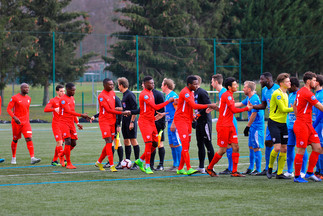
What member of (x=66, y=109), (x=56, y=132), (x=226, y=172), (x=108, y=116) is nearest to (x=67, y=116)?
(x=66, y=109)

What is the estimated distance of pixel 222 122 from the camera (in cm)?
1122

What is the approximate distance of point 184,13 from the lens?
46.8 metres

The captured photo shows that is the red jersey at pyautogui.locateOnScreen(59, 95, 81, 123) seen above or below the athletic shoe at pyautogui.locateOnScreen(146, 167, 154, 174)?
above

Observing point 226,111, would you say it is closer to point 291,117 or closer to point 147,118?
point 291,117

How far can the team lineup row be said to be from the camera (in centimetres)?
1053

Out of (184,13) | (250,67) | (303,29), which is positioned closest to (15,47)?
(184,13)

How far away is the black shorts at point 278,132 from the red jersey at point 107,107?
3461 millimetres

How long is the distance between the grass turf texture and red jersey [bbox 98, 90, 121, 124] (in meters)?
1.23

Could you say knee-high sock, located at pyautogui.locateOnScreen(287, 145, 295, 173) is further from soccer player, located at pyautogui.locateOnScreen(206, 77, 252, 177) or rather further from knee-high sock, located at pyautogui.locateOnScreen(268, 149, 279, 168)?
soccer player, located at pyautogui.locateOnScreen(206, 77, 252, 177)

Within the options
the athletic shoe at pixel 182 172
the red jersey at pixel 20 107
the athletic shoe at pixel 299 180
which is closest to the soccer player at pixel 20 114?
the red jersey at pixel 20 107

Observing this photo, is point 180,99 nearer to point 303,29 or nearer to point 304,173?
point 304,173

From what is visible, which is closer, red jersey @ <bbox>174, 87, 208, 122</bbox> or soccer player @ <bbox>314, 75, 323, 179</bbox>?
soccer player @ <bbox>314, 75, 323, 179</bbox>

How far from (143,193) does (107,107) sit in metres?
3.39

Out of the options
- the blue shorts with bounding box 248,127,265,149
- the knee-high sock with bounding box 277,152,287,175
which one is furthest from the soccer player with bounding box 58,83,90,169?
the knee-high sock with bounding box 277,152,287,175
